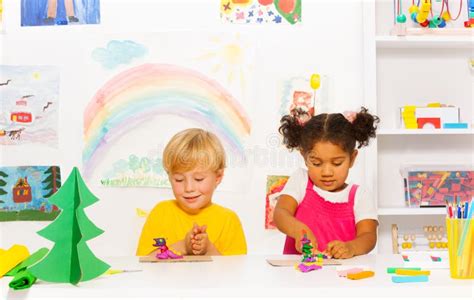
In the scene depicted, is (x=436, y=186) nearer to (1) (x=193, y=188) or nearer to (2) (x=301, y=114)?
(2) (x=301, y=114)

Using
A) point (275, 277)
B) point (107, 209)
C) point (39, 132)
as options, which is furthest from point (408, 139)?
point (275, 277)

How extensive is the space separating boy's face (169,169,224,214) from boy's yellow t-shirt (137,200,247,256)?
0.10 feet

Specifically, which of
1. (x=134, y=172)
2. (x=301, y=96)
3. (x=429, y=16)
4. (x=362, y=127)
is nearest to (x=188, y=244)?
(x=134, y=172)

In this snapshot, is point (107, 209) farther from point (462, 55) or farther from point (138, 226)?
point (462, 55)

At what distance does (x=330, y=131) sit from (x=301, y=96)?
0.54m

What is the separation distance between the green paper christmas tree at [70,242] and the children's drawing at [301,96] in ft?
4.70

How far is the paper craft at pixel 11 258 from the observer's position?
1.24m

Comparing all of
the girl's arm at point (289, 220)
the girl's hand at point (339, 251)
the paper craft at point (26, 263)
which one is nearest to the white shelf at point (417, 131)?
the girl's arm at point (289, 220)

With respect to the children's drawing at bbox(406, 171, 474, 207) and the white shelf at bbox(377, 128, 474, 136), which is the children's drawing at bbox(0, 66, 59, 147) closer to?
the white shelf at bbox(377, 128, 474, 136)

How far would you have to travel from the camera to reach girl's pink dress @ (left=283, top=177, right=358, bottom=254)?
6.93 feet

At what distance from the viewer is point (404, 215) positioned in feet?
8.52

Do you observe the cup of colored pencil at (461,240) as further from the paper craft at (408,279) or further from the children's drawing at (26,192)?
the children's drawing at (26,192)

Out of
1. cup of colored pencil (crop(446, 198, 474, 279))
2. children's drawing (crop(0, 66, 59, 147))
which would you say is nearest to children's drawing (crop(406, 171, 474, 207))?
cup of colored pencil (crop(446, 198, 474, 279))

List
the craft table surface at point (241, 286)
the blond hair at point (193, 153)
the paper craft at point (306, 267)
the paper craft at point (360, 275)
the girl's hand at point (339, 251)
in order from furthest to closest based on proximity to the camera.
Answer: the blond hair at point (193, 153) < the girl's hand at point (339, 251) < the paper craft at point (306, 267) < the paper craft at point (360, 275) < the craft table surface at point (241, 286)
